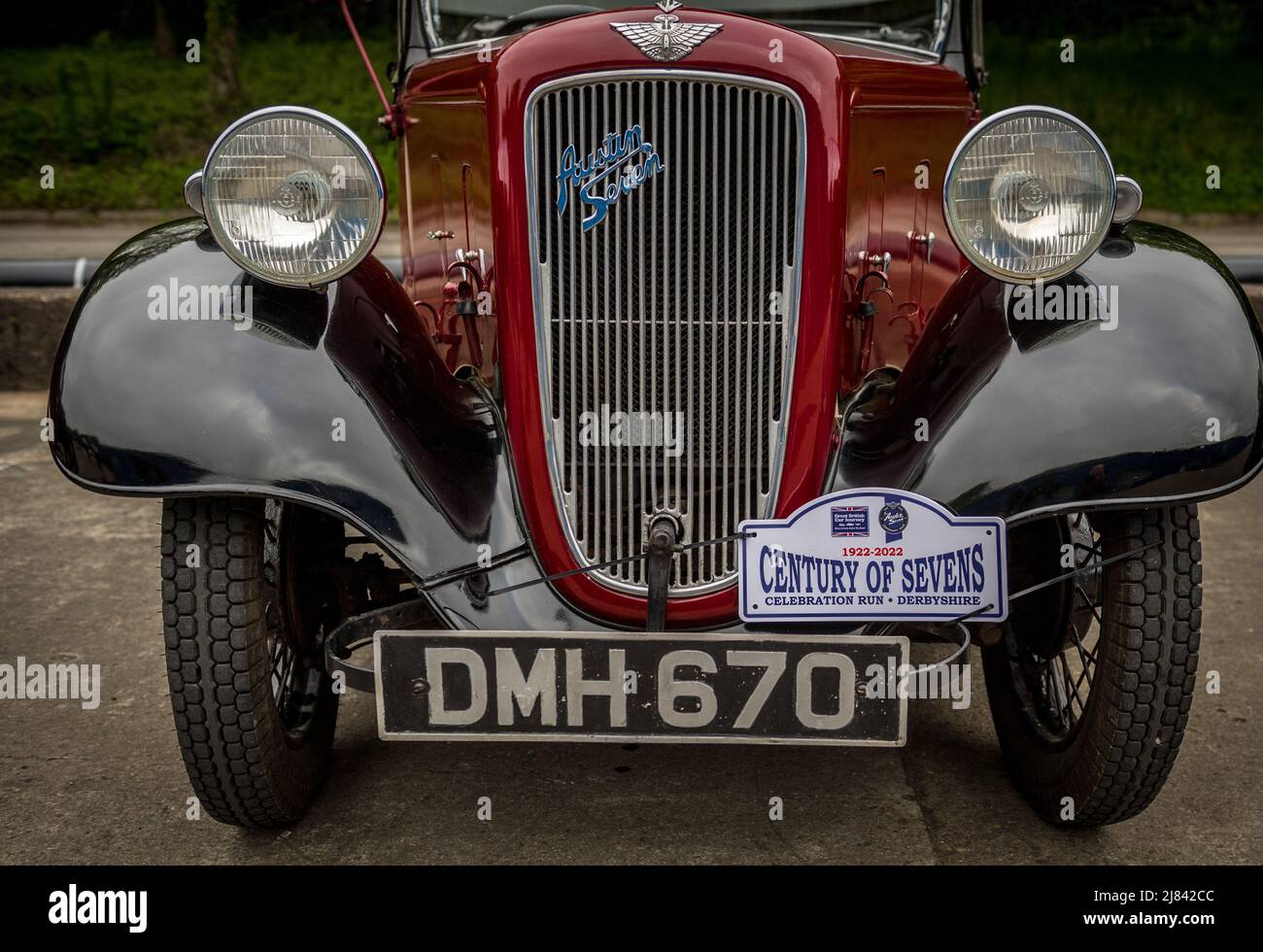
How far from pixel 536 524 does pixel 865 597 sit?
598 millimetres

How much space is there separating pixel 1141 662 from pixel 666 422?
2.99 ft

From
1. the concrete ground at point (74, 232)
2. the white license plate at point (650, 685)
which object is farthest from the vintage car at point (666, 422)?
the concrete ground at point (74, 232)

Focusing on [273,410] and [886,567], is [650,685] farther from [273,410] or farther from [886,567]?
[273,410]

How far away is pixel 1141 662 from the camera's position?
7.21 feet

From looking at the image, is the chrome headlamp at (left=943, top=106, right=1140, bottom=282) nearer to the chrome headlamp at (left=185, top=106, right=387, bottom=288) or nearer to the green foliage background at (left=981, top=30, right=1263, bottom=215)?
the chrome headlamp at (left=185, top=106, right=387, bottom=288)

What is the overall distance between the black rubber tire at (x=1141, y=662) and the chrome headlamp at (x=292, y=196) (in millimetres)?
1403

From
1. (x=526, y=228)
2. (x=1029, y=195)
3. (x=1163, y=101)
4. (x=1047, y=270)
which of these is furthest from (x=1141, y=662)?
(x=1163, y=101)

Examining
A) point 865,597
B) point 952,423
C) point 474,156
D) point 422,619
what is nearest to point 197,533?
point 422,619

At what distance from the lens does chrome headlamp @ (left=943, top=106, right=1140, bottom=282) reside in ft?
7.06

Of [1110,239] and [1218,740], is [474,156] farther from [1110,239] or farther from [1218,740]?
[1218,740]

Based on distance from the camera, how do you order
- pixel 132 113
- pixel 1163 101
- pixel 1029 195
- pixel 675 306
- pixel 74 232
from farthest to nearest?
pixel 1163 101
pixel 132 113
pixel 74 232
pixel 675 306
pixel 1029 195

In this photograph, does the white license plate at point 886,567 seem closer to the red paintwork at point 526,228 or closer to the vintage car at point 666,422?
the vintage car at point 666,422

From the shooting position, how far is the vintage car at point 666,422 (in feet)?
6.89

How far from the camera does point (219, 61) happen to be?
15.3m
